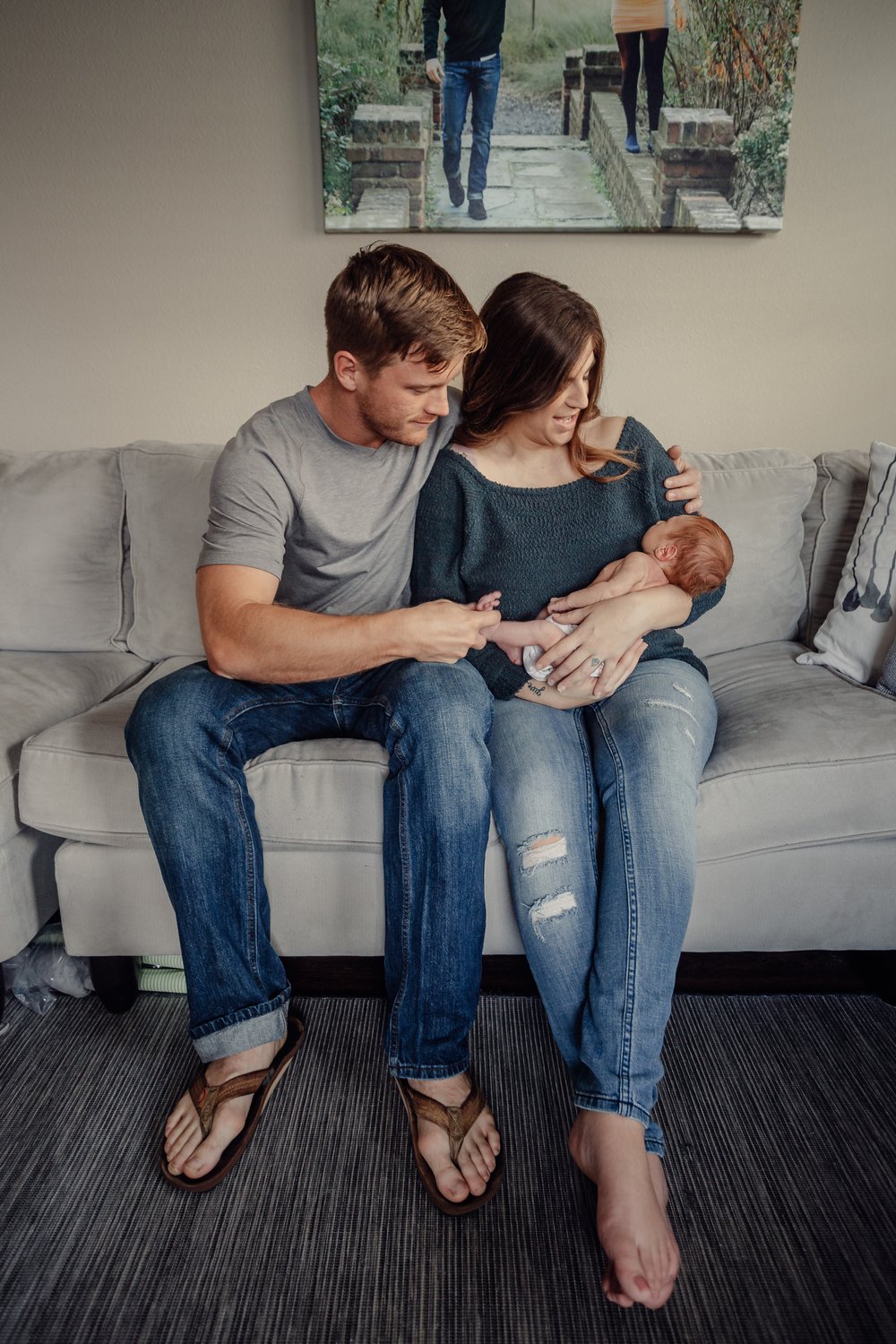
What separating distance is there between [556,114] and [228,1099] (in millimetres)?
2175

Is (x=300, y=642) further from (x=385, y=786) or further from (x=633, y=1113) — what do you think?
(x=633, y=1113)

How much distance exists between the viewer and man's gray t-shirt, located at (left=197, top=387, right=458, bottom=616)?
4.14 feet

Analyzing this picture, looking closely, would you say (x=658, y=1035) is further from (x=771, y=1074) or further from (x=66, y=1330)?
(x=66, y=1330)

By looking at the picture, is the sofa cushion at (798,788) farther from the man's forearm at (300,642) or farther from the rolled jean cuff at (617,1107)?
the man's forearm at (300,642)

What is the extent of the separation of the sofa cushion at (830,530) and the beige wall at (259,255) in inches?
17.1

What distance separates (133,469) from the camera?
1896 mm

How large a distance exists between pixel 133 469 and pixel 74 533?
0.19 metres

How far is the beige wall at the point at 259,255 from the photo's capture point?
80.4 inches

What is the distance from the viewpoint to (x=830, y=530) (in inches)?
75.2

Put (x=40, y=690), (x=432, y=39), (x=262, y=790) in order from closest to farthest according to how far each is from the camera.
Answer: (x=262, y=790) < (x=40, y=690) < (x=432, y=39)

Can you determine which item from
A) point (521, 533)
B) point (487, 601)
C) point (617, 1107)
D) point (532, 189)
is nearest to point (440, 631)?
point (487, 601)

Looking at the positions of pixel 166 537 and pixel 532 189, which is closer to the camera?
pixel 166 537

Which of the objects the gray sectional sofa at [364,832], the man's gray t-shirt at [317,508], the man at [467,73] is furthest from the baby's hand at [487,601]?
the man at [467,73]

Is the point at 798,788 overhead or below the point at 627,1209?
overhead
